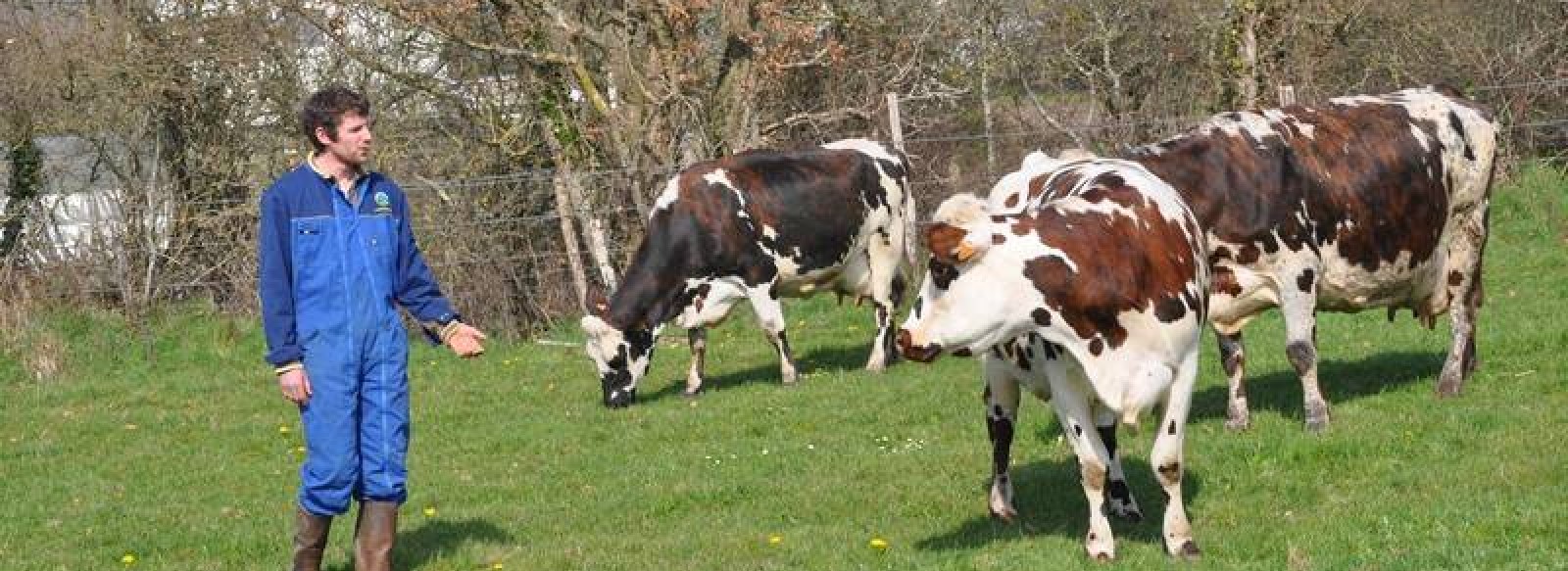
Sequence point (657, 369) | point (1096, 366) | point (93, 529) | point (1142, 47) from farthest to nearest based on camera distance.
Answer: point (1142, 47) → point (657, 369) → point (93, 529) → point (1096, 366)

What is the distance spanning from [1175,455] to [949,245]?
144cm

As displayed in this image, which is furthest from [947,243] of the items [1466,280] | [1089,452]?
[1466,280]

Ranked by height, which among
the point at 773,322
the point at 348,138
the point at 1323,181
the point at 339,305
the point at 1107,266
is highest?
the point at 348,138

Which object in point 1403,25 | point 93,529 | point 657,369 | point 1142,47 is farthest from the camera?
point 1142,47

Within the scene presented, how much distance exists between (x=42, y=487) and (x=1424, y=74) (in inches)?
686

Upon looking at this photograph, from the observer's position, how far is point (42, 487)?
14.1m

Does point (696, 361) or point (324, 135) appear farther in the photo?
point (696, 361)

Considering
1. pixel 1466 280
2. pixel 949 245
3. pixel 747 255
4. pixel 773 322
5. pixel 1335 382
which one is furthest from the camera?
pixel 747 255

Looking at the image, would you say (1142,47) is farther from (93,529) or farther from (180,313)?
(93,529)

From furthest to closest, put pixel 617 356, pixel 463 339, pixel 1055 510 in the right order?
1. pixel 617 356
2. pixel 1055 510
3. pixel 463 339

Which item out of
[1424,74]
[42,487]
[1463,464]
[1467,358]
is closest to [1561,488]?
[1463,464]

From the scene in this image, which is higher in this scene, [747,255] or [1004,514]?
[747,255]

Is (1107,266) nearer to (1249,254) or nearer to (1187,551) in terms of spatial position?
(1187,551)

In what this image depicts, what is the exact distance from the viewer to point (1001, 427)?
33.7ft
